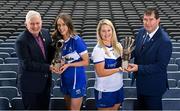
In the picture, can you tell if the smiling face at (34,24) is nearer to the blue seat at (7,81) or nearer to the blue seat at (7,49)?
the blue seat at (7,81)

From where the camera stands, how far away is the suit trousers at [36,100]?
3875mm

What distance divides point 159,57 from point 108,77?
52cm

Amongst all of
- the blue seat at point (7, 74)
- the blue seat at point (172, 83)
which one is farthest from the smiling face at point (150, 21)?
the blue seat at point (7, 74)

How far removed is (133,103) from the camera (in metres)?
4.01

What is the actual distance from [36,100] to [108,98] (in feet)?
2.42

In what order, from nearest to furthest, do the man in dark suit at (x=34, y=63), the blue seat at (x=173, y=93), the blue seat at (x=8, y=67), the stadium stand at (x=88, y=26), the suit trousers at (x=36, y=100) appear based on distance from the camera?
the man in dark suit at (x=34, y=63), the suit trousers at (x=36, y=100), the stadium stand at (x=88, y=26), the blue seat at (x=173, y=93), the blue seat at (x=8, y=67)

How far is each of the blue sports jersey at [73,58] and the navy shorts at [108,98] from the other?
22 cm

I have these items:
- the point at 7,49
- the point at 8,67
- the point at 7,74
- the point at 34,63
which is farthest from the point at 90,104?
the point at 7,49

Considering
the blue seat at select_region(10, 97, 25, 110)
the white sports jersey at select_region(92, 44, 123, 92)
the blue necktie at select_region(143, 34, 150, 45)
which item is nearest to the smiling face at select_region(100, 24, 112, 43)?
the white sports jersey at select_region(92, 44, 123, 92)

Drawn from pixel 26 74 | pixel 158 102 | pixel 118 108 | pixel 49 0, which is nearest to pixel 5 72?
pixel 26 74

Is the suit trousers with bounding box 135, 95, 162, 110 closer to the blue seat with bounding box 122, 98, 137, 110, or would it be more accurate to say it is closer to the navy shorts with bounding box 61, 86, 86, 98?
the blue seat with bounding box 122, 98, 137, 110

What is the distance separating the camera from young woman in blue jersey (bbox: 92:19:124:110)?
12.1 feet

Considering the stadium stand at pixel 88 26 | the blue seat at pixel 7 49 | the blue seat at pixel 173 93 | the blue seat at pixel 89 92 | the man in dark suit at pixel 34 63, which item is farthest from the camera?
the blue seat at pixel 7 49

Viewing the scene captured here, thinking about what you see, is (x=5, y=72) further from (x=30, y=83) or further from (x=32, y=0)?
(x=32, y=0)
